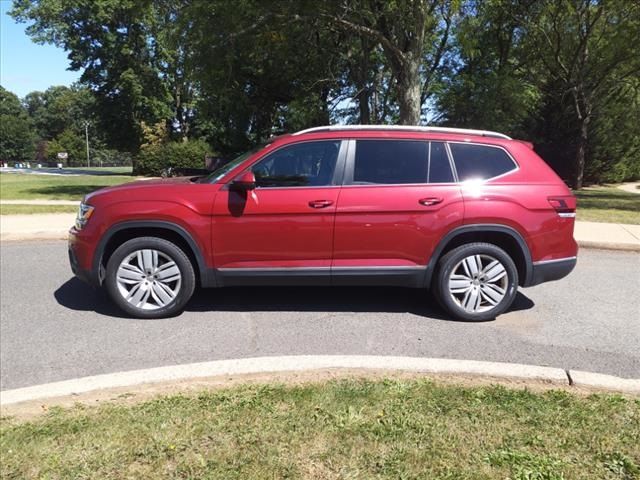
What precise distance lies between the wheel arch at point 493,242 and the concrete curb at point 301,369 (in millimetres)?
1304

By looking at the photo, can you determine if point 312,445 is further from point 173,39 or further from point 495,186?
point 173,39

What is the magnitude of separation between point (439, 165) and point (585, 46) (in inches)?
839

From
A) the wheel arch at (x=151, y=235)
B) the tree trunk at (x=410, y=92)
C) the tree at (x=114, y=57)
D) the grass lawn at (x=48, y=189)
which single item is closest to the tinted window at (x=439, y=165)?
the wheel arch at (x=151, y=235)

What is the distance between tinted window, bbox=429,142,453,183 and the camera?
498 centimetres

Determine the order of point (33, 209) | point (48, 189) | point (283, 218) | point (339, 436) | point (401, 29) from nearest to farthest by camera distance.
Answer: point (339, 436) → point (283, 218) → point (33, 209) → point (401, 29) → point (48, 189)

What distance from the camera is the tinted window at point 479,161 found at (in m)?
5.02

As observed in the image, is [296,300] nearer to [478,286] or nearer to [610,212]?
[478,286]

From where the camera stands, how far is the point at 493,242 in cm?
514

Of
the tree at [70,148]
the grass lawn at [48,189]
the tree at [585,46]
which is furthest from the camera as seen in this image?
the tree at [70,148]

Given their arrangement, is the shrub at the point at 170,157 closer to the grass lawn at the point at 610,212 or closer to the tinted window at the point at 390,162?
the grass lawn at the point at 610,212

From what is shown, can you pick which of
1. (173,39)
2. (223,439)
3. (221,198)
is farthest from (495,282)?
(173,39)

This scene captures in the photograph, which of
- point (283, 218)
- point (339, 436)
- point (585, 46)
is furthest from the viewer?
point (585, 46)

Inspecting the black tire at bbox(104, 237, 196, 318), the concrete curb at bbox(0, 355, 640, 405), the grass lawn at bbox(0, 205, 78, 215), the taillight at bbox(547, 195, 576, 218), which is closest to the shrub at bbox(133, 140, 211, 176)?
the grass lawn at bbox(0, 205, 78, 215)

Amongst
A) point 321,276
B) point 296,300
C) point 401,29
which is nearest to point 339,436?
point 321,276
